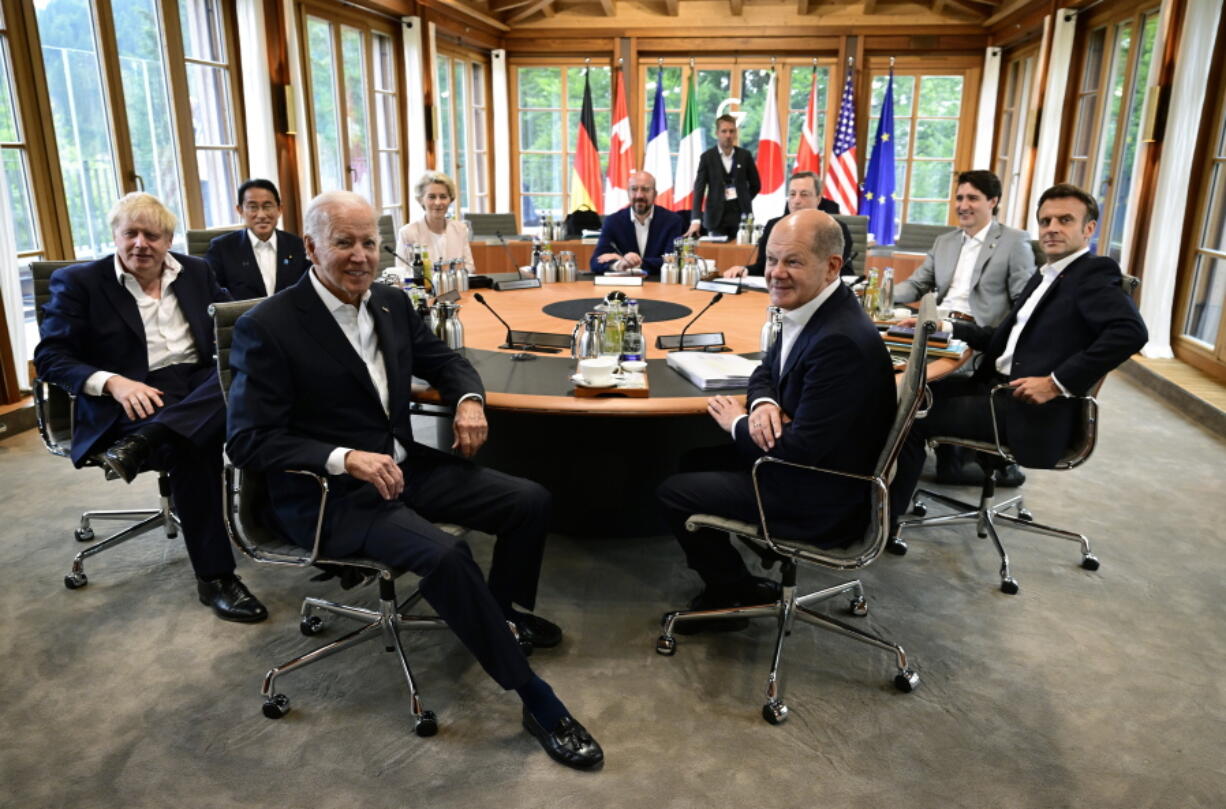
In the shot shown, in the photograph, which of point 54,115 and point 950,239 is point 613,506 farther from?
point 54,115

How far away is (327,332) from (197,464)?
2.70ft

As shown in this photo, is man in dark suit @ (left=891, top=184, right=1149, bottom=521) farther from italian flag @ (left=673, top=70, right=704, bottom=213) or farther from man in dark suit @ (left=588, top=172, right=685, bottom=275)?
italian flag @ (left=673, top=70, right=704, bottom=213)

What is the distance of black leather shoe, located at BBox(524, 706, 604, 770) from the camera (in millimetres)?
1897

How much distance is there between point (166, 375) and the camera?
2.77 meters

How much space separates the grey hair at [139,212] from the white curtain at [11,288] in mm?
1730

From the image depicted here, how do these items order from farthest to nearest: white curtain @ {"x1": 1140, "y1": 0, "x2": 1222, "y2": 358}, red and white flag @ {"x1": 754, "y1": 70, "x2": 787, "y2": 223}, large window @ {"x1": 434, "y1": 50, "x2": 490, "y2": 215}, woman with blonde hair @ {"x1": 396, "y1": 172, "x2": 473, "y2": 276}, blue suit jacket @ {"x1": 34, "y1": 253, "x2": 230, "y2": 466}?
red and white flag @ {"x1": 754, "y1": 70, "x2": 787, "y2": 223}, large window @ {"x1": 434, "y1": 50, "x2": 490, "y2": 215}, white curtain @ {"x1": 1140, "y1": 0, "x2": 1222, "y2": 358}, woman with blonde hair @ {"x1": 396, "y1": 172, "x2": 473, "y2": 276}, blue suit jacket @ {"x1": 34, "y1": 253, "x2": 230, "y2": 466}

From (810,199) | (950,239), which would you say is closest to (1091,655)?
(950,239)

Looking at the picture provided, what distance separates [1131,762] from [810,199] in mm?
3216

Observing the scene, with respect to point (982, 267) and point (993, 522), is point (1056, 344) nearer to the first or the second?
point (993, 522)

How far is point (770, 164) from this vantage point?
8.44 metres

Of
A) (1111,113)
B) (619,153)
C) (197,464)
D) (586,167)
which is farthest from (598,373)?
(586,167)

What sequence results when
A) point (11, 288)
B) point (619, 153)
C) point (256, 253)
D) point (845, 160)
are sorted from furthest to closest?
1. point (619, 153)
2. point (845, 160)
3. point (11, 288)
4. point (256, 253)

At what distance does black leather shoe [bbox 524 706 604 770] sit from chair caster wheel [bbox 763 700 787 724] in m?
0.42

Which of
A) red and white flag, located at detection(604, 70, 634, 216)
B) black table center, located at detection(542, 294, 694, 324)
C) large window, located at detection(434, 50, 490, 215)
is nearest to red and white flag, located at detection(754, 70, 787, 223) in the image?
red and white flag, located at detection(604, 70, 634, 216)
